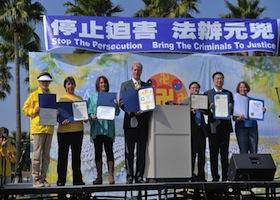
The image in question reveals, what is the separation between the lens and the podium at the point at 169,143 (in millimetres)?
6141

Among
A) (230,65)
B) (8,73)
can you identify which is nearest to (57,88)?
(230,65)

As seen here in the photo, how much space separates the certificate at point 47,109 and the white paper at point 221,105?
212 cm

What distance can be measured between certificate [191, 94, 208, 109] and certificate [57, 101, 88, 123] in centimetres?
139

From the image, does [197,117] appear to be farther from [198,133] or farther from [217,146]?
[217,146]

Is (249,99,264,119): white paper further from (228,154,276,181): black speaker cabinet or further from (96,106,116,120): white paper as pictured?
(96,106,116,120): white paper

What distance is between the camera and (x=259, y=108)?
7020mm

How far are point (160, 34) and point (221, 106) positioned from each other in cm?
349

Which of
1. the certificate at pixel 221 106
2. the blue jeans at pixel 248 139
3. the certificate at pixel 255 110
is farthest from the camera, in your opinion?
the blue jeans at pixel 248 139

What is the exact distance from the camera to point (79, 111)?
6285mm

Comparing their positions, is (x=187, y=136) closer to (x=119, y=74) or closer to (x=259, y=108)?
(x=259, y=108)

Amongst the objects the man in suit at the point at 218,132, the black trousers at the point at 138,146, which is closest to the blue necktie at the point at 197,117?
the man in suit at the point at 218,132

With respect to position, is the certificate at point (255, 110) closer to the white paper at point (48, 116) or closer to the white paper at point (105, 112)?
the white paper at point (105, 112)

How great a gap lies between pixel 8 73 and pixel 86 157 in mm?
17764

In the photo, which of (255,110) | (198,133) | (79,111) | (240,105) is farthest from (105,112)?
(255,110)
